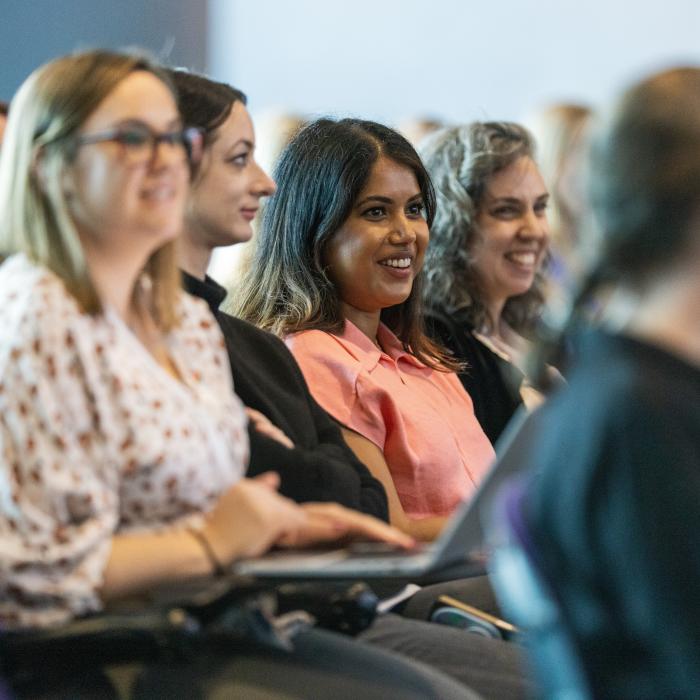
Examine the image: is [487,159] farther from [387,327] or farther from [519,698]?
[519,698]

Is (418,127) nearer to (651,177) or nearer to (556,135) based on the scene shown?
(556,135)

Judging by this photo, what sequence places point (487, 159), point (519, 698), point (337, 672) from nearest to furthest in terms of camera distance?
point (337, 672)
point (519, 698)
point (487, 159)

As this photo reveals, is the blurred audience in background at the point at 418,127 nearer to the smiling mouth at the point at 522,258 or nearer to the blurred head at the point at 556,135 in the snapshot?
the blurred head at the point at 556,135

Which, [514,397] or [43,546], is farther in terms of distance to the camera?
[514,397]

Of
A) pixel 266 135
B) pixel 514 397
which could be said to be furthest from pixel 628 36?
pixel 514 397

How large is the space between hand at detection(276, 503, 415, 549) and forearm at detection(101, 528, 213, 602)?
0.17 m

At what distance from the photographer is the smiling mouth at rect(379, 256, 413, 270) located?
2.57 meters

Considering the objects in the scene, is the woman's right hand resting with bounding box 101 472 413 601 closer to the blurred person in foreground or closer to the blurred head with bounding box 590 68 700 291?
the blurred person in foreground

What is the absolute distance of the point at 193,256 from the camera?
2.13 m

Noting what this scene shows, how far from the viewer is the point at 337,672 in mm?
1594

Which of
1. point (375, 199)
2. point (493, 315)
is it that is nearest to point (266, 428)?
point (375, 199)

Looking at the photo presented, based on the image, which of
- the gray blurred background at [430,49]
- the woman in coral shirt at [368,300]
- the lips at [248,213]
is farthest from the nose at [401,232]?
the gray blurred background at [430,49]

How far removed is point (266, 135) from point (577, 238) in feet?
9.99

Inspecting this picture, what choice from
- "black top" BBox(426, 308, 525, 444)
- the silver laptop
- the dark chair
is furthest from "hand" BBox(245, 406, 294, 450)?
"black top" BBox(426, 308, 525, 444)
